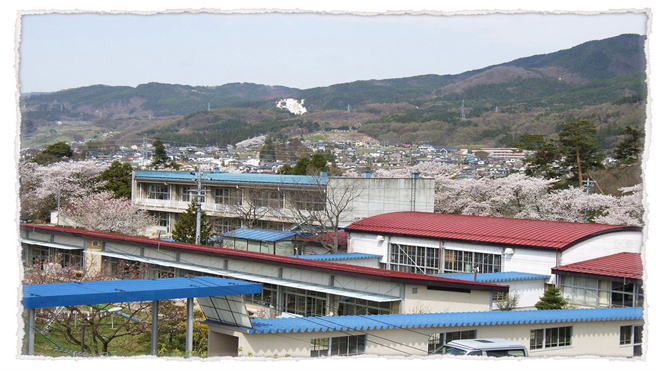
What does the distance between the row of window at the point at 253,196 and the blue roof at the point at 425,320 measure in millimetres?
24192

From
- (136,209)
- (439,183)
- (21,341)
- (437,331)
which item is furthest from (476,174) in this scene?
(21,341)

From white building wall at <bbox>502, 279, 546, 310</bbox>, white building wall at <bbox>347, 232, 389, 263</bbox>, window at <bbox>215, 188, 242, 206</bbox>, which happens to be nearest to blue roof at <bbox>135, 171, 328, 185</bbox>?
window at <bbox>215, 188, 242, 206</bbox>

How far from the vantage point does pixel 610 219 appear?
119 ft

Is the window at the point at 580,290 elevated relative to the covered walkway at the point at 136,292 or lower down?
lower down

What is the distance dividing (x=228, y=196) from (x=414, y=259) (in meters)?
20.4

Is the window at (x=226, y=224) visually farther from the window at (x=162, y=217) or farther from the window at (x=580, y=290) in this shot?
the window at (x=580, y=290)

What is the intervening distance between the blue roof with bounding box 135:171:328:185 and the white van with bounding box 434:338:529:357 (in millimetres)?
26761

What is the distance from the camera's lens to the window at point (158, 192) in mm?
49237

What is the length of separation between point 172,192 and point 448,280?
3409cm

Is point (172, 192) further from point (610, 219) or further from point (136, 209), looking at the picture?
point (610, 219)

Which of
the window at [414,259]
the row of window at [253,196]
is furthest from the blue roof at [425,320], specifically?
the row of window at [253,196]

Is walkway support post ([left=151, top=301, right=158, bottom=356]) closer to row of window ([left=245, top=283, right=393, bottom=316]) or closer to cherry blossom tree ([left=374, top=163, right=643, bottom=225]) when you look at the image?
row of window ([left=245, top=283, right=393, bottom=316])

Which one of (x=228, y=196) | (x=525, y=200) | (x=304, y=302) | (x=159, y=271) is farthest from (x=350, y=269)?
(x=228, y=196)

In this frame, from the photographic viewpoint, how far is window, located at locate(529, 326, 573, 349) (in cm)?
1360
